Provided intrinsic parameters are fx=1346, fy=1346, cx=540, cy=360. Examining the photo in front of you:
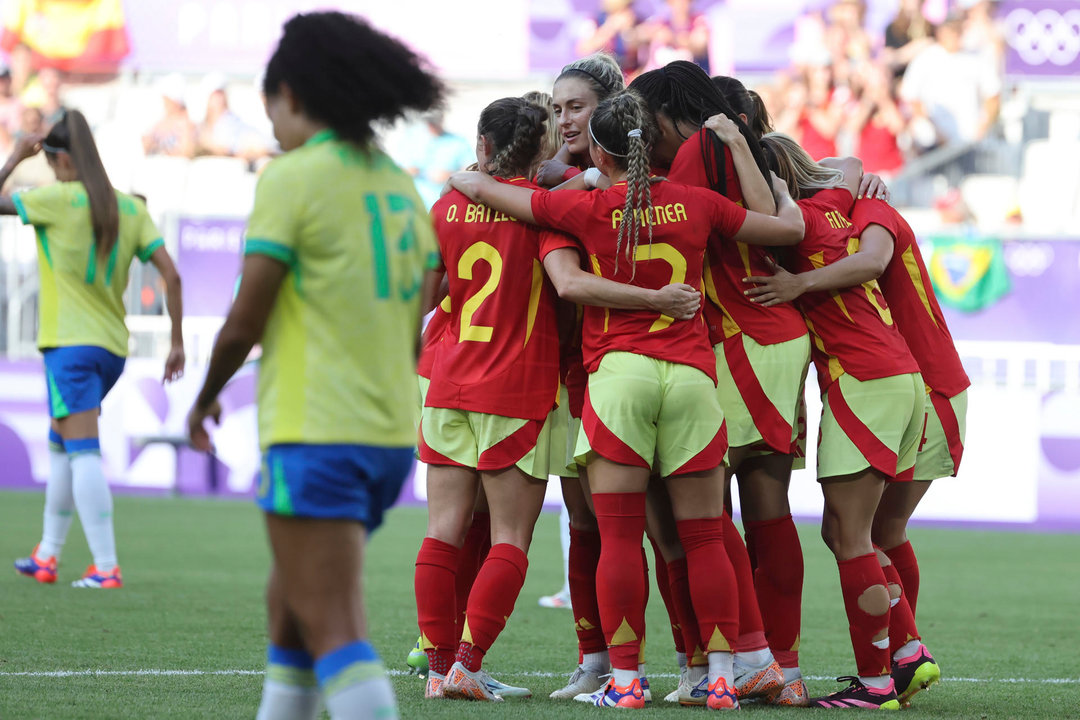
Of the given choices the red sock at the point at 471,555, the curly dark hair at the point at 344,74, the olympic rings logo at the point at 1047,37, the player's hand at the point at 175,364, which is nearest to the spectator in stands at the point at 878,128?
the olympic rings logo at the point at 1047,37

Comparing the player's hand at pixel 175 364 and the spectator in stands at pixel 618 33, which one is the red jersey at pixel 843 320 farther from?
the spectator in stands at pixel 618 33

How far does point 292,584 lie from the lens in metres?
2.67

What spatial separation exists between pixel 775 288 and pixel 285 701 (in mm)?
2285

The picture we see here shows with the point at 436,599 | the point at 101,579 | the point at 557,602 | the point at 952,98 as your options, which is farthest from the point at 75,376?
the point at 952,98

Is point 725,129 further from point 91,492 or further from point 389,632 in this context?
point 91,492

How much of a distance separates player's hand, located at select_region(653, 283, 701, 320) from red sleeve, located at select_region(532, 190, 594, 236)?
33cm

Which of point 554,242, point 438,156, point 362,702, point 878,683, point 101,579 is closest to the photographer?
point 362,702

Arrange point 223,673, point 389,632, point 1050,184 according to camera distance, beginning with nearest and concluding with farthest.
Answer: point 223,673
point 389,632
point 1050,184

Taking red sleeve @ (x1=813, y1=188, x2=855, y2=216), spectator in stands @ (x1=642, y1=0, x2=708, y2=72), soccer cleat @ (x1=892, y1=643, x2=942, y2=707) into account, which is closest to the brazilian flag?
spectator in stands @ (x1=642, y1=0, x2=708, y2=72)

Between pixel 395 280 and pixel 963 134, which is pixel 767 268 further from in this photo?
pixel 963 134

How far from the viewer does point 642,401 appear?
4082 mm

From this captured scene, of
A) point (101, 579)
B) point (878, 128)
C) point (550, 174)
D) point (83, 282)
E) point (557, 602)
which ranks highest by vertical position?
point (878, 128)

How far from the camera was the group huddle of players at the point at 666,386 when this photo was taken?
413 cm

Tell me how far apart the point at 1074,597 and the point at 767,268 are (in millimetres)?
4760
